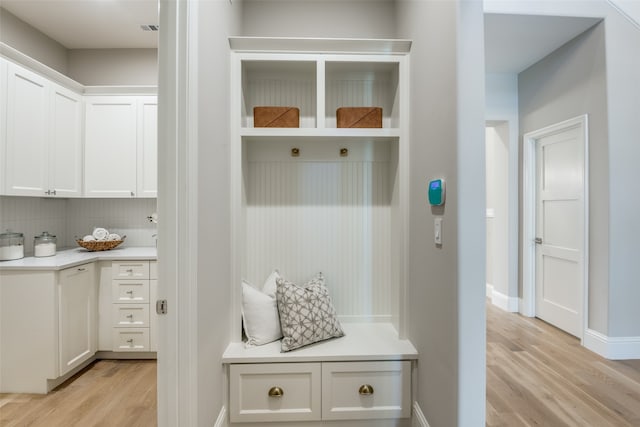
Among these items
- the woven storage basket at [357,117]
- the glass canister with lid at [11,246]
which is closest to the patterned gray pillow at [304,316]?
the woven storage basket at [357,117]

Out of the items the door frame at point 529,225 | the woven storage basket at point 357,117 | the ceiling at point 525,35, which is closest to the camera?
the woven storage basket at point 357,117

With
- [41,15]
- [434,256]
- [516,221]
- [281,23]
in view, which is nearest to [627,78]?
[516,221]

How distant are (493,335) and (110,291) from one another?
11.9 ft

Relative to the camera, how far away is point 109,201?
3.33 metres

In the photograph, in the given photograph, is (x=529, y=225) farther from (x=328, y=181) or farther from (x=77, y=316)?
A: (x=77, y=316)

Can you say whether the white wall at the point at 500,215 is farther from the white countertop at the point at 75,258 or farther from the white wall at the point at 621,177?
the white countertop at the point at 75,258

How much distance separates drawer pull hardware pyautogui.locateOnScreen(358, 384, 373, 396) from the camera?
6.23ft

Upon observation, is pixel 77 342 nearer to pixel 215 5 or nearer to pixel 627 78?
pixel 215 5

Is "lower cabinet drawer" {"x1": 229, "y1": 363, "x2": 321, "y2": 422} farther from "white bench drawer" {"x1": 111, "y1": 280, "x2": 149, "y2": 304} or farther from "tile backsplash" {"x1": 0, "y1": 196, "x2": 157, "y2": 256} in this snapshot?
"tile backsplash" {"x1": 0, "y1": 196, "x2": 157, "y2": 256}

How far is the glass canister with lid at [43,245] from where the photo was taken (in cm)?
269

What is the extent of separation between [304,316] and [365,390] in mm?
533

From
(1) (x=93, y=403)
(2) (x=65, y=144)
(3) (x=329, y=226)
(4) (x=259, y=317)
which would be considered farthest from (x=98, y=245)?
(3) (x=329, y=226)

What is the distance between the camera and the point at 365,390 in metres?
1.90

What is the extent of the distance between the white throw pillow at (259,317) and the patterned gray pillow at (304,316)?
58 mm
